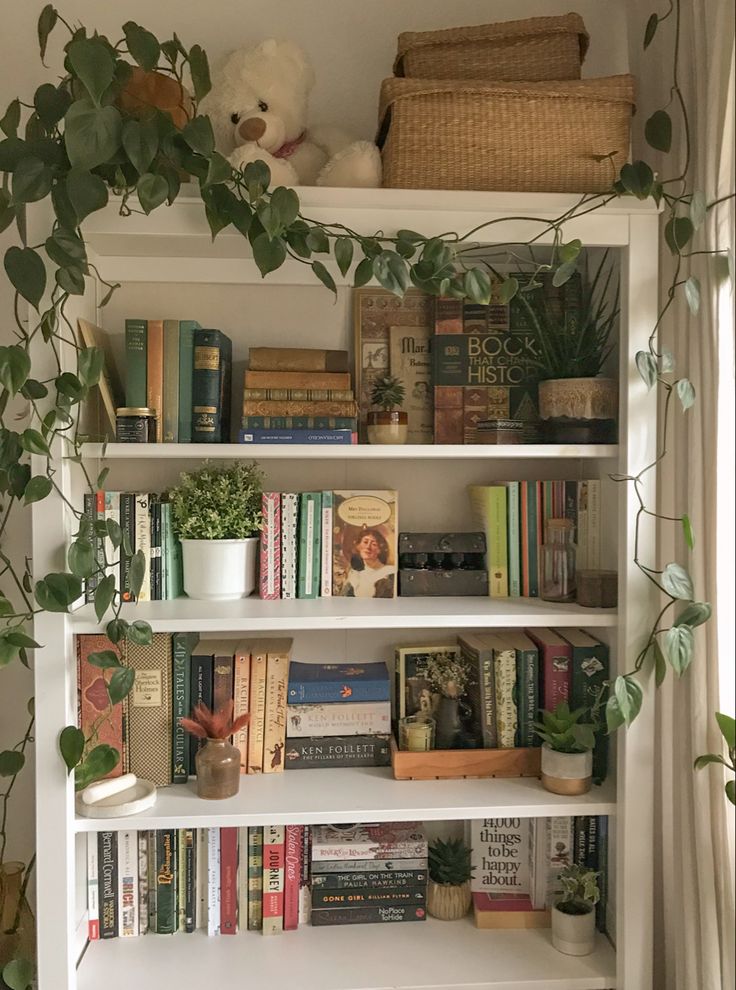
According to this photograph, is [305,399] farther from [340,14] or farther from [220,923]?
Answer: [220,923]

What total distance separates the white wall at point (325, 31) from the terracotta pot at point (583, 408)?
0.67 meters

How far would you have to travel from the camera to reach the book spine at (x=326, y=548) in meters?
1.66

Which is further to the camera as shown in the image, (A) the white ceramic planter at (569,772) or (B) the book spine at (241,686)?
(B) the book spine at (241,686)

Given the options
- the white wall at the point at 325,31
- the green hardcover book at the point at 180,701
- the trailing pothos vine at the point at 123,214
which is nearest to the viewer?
the trailing pothos vine at the point at 123,214

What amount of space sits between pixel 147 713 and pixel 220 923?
17.0 inches

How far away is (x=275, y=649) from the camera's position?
168 centimetres

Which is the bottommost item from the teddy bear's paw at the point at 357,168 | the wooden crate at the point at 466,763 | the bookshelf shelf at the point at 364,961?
the bookshelf shelf at the point at 364,961

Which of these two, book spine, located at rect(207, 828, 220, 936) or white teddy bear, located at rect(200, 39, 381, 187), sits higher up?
white teddy bear, located at rect(200, 39, 381, 187)

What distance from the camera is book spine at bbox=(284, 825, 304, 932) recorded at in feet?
5.42

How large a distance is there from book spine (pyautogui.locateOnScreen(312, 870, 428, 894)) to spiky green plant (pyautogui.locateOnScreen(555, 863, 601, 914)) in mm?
263

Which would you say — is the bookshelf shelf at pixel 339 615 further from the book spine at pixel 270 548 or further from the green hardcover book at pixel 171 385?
the green hardcover book at pixel 171 385

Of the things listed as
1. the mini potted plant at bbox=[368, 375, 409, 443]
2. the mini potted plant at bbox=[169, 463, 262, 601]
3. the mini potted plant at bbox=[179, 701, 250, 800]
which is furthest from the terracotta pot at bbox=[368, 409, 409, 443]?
the mini potted plant at bbox=[179, 701, 250, 800]

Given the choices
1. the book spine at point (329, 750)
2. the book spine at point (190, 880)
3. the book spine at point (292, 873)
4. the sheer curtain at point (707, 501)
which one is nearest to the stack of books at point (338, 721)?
the book spine at point (329, 750)

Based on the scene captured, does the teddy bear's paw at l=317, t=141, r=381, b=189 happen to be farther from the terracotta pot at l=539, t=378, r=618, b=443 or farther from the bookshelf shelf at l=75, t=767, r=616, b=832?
the bookshelf shelf at l=75, t=767, r=616, b=832
